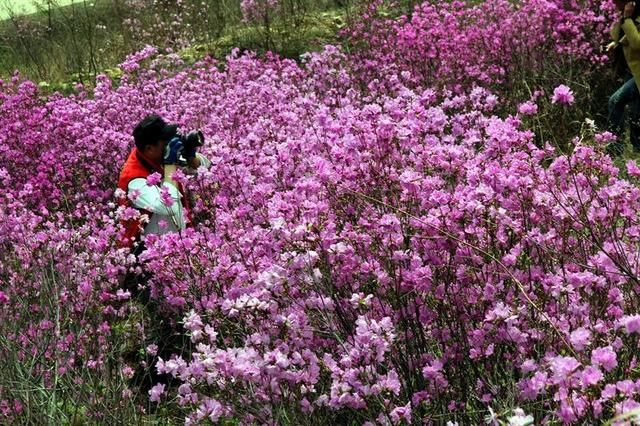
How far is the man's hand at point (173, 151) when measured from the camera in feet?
15.4

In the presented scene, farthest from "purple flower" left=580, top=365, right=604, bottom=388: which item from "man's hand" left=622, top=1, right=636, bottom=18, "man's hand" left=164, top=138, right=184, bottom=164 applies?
"man's hand" left=622, top=1, right=636, bottom=18

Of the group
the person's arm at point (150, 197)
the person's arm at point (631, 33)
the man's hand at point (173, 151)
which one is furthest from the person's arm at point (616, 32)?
the person's arm at point (150, 197)

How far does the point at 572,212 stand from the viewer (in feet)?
9.91

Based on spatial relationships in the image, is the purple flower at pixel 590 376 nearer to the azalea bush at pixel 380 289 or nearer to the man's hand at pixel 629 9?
the azalea bush at pixel 380 289

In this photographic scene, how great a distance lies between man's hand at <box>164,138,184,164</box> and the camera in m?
4.71

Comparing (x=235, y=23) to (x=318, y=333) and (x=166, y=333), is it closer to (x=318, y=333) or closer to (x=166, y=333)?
(x=166, y=333)

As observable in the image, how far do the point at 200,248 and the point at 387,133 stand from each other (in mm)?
1015

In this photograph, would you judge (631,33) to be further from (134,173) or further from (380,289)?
(380,289)

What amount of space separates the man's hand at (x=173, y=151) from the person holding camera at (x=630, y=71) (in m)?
3.71

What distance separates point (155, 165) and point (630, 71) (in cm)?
432

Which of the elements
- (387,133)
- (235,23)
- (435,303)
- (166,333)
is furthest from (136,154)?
(235,23)

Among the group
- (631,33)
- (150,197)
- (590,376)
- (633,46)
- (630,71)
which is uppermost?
(590,376)

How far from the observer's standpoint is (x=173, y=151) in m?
4.71

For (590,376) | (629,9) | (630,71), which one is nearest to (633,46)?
(629,9)
